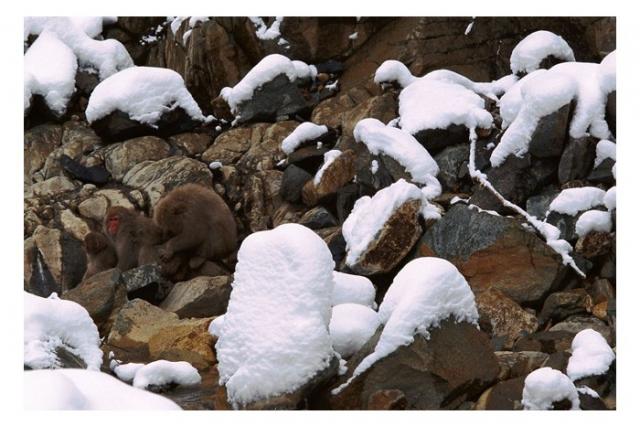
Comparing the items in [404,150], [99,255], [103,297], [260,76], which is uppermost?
[260,76]

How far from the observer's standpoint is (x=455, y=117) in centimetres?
972

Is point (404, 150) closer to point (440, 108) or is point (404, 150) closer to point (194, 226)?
point (440, 108)

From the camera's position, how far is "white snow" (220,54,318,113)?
1162cm

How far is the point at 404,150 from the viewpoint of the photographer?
31.0 ft

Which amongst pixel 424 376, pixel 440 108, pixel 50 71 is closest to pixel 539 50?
pixel 440 108

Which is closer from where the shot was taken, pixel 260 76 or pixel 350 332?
pixel 350 332

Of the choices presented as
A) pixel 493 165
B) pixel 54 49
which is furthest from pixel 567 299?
pixel 54 49

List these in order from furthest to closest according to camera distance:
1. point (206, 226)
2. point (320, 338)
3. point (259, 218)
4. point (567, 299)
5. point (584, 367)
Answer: point (259, 218) < point (206, 226) < point (567, 299) < point (584, 367) < point (320, 338)

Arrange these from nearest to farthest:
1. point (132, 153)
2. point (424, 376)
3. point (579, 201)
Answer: point (424, 376) → point (579, 201) → point (132, 153)

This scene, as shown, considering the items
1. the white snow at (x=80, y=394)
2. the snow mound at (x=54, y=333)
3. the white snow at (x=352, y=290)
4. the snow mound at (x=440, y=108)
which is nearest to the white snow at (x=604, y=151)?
the snow mound at (x=440, y=108)

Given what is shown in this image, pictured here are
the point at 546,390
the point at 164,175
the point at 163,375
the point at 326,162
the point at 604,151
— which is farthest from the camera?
the point at 164,175

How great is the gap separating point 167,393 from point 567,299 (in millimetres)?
3597

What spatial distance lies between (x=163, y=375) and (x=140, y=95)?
5977mm

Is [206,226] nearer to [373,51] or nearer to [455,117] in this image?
[455,117]
